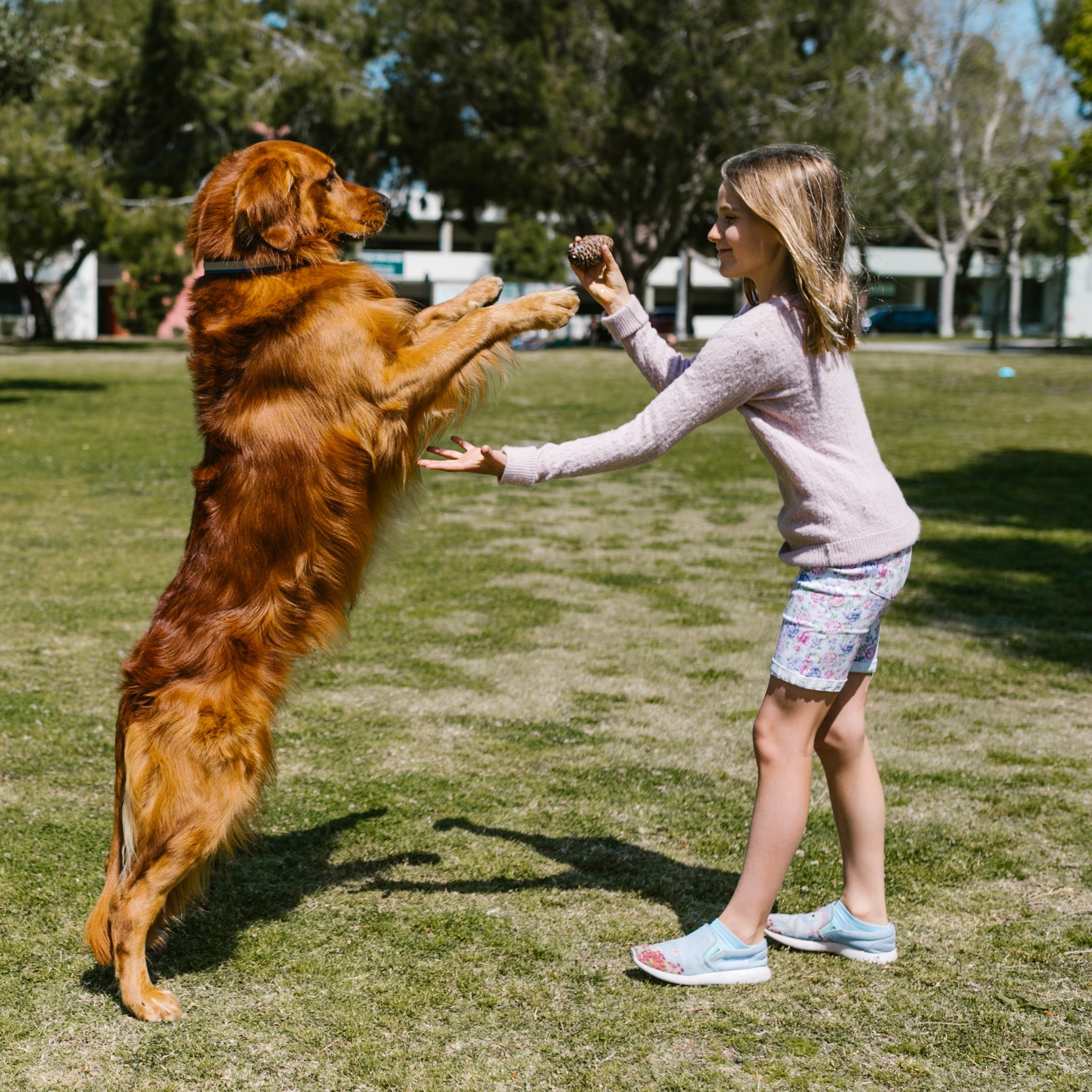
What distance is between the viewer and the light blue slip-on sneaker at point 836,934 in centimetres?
355

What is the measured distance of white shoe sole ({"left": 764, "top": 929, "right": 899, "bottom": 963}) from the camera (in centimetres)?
356

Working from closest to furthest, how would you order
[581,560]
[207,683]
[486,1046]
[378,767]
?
[486,1046] < [207,683] < [378,767] < [581,560]

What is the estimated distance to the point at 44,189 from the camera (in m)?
32.2

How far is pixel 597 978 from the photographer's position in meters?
3.45

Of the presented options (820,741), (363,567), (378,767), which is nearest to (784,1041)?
(820,741)

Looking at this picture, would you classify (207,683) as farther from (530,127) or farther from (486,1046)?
(530,127)

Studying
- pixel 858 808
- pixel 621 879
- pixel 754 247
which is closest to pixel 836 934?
pixel 858 808

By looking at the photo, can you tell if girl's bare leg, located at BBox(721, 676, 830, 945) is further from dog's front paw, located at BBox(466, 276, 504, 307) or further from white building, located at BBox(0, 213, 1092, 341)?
white building, located at BBox(0, 213, 1092, 341)

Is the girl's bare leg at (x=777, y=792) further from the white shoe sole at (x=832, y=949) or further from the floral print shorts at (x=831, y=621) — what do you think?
the white shoe sole at (x=832, y=949)

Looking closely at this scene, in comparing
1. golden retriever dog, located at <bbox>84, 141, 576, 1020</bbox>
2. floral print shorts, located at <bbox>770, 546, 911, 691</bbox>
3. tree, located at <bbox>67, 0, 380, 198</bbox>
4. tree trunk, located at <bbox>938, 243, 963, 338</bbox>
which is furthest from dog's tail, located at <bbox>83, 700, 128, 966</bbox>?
tree trunk, located at <bbox>938, 243, 963, 338</bbox>

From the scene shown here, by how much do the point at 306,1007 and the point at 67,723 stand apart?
8.85 feet

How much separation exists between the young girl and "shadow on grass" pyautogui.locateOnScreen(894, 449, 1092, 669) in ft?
13.4

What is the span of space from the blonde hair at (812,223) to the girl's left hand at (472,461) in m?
0.90

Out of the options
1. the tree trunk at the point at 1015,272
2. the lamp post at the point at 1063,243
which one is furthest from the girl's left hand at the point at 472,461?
the tree trunk at the point at 1015,272
